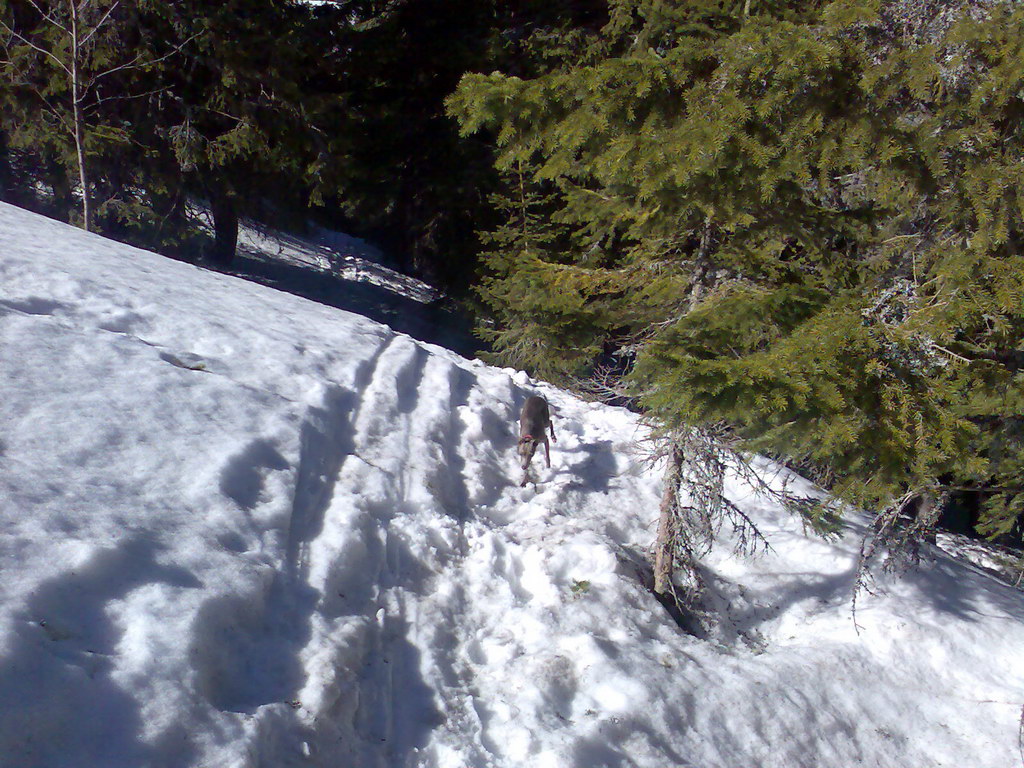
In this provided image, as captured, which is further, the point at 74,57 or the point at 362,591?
the point at 74,57

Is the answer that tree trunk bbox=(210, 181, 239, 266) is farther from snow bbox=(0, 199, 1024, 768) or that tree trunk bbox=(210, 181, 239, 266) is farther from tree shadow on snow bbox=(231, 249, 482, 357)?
snow bbox=(0, 199, 1024, 768)

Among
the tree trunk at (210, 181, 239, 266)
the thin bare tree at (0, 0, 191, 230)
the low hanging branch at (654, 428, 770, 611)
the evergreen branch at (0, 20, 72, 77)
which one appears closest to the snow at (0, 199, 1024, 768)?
the low hanging branch at (654, 428, 770, 611)

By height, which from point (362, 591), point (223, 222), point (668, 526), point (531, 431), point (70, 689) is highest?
point (223, 222)

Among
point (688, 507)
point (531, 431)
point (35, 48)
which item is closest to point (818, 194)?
point (688, 507)

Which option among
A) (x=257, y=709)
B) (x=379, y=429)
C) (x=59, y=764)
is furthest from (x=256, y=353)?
(x=59, y=764)

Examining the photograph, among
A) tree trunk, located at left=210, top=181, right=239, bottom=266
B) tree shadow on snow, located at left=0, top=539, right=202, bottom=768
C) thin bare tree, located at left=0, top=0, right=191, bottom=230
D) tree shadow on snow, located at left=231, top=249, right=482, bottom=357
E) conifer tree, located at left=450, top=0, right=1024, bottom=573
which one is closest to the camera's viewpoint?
tree shadow on snow, located at left=0, top=539, right=202, bottom=768

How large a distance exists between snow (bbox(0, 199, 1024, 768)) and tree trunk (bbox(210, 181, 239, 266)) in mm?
4922

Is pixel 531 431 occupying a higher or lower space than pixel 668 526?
higher

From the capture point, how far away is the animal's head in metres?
7.32

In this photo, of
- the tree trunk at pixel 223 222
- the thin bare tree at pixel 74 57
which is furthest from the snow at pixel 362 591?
the tree trunk at pixel 223 222

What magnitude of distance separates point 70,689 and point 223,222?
13691 mm

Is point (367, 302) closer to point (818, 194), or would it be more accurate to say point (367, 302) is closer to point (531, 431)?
point (531, 431)

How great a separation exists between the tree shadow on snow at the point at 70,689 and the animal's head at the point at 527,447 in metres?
4.53

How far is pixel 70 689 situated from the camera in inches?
108
